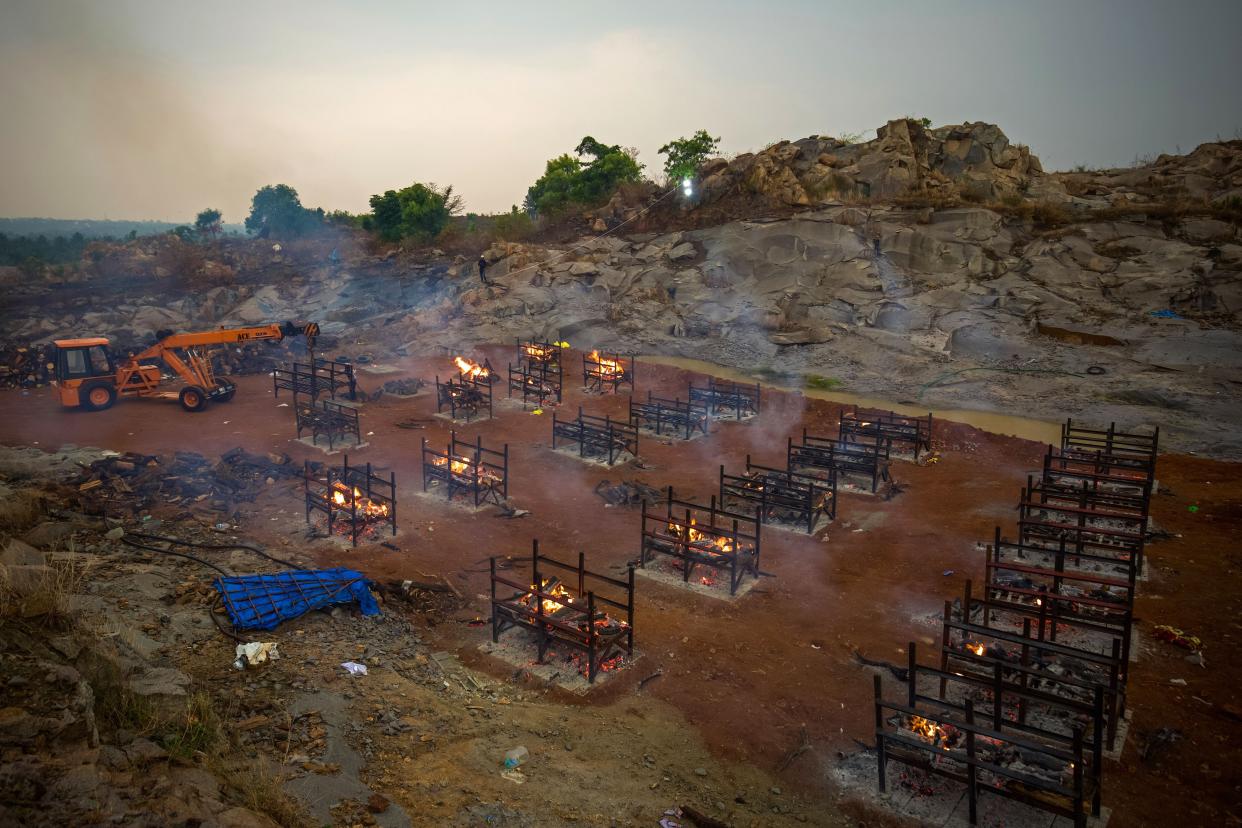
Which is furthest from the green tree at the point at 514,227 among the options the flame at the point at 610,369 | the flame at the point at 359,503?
the flame at the point at 359,503

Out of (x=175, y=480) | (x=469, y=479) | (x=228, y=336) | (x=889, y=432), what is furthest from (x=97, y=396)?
(x=889, y=432)

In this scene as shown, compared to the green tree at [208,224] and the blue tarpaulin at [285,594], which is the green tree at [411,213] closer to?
the green tree at [208,224]

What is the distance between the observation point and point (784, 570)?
15938 mm

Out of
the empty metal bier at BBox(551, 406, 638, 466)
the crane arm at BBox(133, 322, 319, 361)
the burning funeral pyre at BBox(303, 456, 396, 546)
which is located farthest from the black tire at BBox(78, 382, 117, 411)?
the empty metal bier at BBox(551, 406, 638, 466)

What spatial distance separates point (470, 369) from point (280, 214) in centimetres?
4802

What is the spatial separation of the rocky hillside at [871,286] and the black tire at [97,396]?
13542 mm

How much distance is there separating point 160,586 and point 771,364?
28866 mm

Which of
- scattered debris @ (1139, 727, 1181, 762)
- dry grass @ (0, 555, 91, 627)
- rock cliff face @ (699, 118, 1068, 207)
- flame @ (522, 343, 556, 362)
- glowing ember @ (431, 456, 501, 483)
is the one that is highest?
rock cliff face @ (699, 118, 1068, 207)

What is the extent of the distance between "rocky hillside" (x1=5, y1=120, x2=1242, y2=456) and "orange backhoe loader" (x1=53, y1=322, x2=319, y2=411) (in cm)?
1082

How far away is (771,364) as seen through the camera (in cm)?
3625

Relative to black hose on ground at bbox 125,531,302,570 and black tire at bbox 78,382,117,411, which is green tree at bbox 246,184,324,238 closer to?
black tire at bbox 78,382,117,411

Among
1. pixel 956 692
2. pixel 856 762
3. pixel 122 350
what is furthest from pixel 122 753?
pixel 122 350

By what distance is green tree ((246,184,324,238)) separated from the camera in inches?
2694

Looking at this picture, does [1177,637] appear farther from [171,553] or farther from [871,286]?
[871,286]
